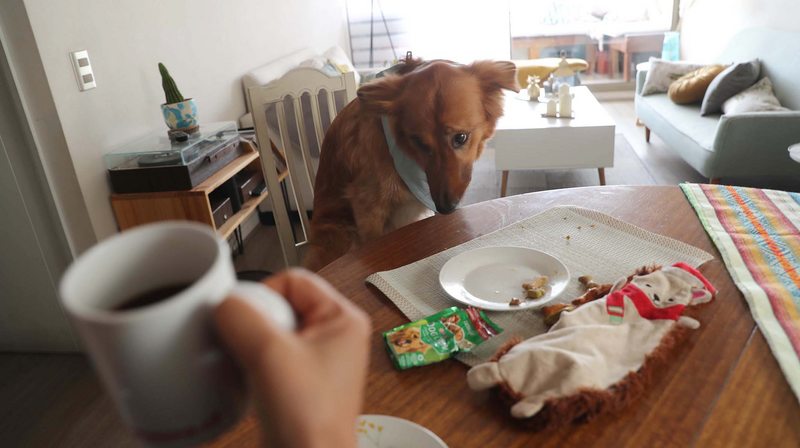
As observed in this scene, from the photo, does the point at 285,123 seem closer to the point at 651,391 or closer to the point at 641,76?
the point at 651,391

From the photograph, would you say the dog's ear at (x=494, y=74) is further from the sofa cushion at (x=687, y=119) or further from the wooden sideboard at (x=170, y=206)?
the sofa cushion at (x=687, y=119)

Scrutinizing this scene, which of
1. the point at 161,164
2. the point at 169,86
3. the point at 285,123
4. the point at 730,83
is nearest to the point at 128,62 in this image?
the point at 169,86

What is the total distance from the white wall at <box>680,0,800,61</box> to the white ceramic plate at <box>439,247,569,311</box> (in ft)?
11.3

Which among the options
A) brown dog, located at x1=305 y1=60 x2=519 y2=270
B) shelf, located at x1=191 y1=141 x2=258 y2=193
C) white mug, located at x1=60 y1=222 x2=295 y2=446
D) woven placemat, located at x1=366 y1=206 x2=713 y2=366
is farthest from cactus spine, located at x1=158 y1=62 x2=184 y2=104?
white mug, located at x1=60 y1=222 x2=295 y2=446

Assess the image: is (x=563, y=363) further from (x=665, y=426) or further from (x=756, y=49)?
(x=756, y=49)

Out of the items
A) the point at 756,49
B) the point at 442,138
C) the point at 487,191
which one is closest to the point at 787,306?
the point at 442,138

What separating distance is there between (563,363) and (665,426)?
5.3 inches

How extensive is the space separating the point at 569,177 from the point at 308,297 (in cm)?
360

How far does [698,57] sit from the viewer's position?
205 inches

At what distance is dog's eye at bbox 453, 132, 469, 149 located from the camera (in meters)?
1.28

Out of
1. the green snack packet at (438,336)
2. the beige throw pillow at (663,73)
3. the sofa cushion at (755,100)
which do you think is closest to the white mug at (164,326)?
the green snack packet at (438,336)

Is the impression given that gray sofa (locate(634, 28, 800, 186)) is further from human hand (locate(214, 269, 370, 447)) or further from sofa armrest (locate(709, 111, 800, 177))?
human hand (locate(214, 269, 370, 447))

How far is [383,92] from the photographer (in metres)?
1.30

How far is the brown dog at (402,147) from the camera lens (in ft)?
4.16
